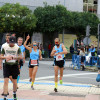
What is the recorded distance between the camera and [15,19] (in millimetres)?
31062

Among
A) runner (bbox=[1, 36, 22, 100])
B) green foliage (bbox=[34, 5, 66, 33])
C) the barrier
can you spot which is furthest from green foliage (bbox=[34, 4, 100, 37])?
runner (bbox=[1, 36, 22, 100])

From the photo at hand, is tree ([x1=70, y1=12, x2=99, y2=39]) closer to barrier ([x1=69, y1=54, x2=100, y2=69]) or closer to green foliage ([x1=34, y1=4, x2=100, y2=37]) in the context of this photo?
green foliage ([x1=34, y1=4, x2=100, y2=37])

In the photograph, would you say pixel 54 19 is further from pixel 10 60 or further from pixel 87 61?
pixel 10 60

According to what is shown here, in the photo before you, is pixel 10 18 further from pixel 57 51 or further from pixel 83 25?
pixel 57 51

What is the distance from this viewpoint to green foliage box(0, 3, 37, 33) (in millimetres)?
30984

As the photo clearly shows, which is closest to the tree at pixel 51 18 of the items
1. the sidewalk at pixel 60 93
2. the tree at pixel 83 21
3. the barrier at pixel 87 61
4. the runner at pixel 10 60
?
the tree at pixel 83 21

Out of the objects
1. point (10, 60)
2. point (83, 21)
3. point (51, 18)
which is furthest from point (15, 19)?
point (10, 60)

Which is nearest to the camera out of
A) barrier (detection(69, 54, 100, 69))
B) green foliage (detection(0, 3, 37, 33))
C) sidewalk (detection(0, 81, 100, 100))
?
sidewalk (detection(0, 81, 100, 100))

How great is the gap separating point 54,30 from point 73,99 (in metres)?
26.7

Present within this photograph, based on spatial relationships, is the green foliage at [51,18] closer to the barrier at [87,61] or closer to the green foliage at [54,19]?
the green foliage at [54,19]

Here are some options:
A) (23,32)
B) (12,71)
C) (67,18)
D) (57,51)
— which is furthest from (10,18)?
(12,71)

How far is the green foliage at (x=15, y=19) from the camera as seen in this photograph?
102 ft

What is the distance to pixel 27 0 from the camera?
3581 centimetres

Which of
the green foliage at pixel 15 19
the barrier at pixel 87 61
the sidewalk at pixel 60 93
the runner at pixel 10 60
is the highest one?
the green foliage at pixel 15 19
